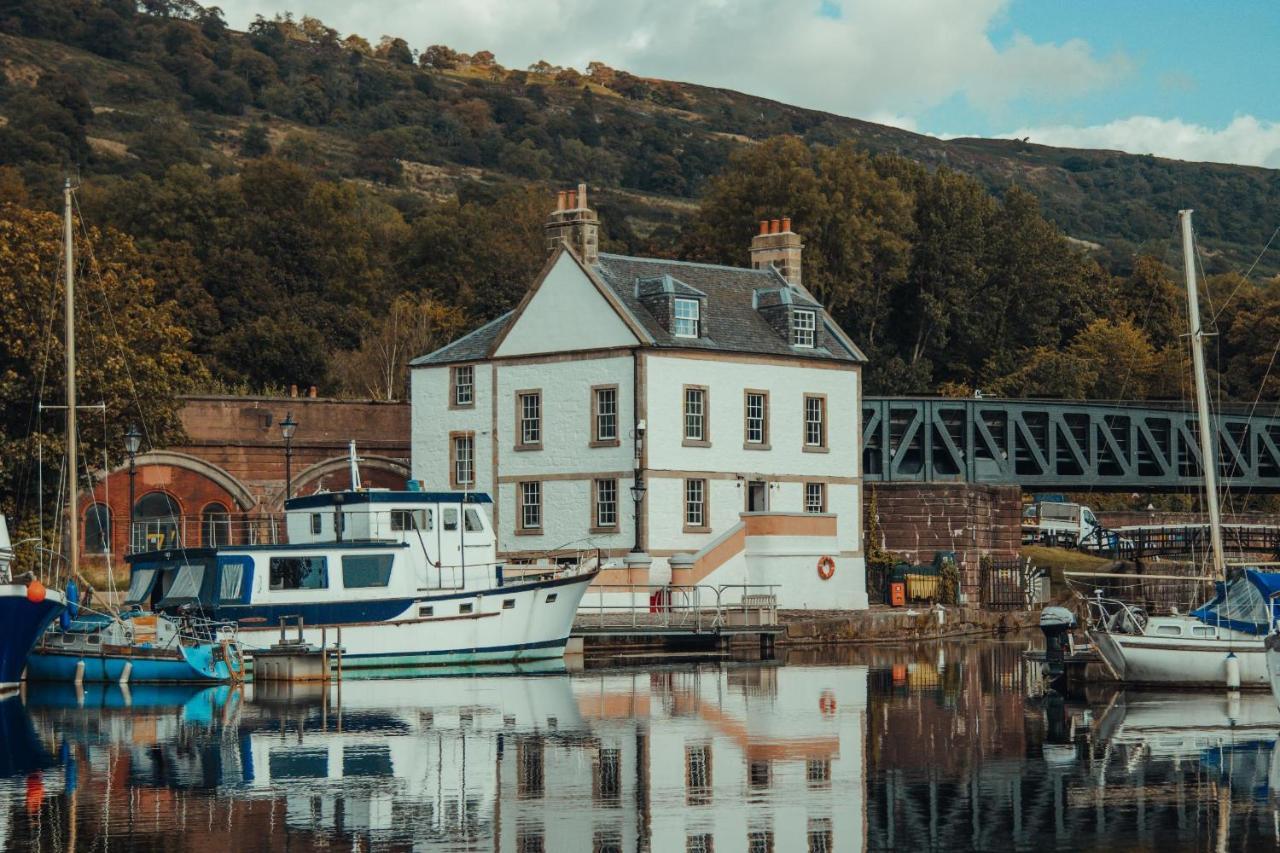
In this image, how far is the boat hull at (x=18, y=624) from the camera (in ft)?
122

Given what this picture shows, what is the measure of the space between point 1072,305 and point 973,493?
135ft

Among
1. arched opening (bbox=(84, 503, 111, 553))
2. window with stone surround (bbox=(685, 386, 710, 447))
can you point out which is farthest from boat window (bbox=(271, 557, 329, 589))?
arched opening (bbox=(84, 503, 111, 553))

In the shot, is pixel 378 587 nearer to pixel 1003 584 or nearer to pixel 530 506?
pixel 530 506

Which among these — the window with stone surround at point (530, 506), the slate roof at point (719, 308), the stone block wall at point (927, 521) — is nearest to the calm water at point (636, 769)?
the window with stone surround at point (530, 506)

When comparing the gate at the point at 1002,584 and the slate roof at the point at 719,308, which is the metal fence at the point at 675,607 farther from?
the gate at the point at 1002,584

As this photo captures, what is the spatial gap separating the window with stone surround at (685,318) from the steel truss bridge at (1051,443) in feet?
32.2

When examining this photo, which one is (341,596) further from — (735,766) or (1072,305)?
(1072,305)

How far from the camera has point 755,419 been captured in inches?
2304

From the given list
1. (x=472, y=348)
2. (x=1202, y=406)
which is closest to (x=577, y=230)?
(x=472, y=348)

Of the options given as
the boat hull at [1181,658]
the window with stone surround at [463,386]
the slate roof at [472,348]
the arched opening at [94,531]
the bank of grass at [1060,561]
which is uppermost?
the slate roof at [472,348]

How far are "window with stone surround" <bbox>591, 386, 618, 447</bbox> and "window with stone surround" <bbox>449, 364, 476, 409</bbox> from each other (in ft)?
15.3

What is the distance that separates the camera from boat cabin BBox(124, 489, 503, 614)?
42.2 m

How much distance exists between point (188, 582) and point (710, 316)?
20.9m

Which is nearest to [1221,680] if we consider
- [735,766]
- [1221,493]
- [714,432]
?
[735,766]
